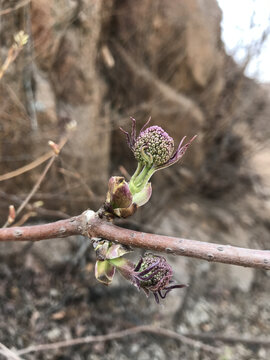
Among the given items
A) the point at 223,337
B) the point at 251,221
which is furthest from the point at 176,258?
the point at 251,221

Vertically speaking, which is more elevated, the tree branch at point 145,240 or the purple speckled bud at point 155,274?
the tree branch at point 145,240

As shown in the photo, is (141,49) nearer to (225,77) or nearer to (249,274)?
(225,77)

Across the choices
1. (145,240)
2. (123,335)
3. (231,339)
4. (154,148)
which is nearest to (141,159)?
(154,148)

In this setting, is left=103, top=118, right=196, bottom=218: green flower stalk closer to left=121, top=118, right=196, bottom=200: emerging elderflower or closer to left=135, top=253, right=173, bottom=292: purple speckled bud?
left=121, top=118, right=196, bottom=200: emerging elderflower

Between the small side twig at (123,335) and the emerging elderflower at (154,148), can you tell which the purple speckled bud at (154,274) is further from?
the small side twig at (123,335)

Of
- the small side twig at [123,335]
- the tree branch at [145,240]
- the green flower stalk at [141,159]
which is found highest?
the green flower stalk at [141,159]

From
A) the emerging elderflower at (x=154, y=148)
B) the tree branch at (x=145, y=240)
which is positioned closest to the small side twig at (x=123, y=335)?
the tree branch at (x=145, y=240)

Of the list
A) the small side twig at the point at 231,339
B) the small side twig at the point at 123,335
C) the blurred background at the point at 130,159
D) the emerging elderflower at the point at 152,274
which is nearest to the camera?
the emerging elderflower at the point at 152,274
